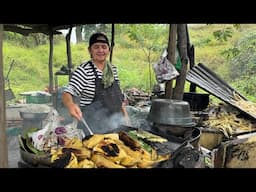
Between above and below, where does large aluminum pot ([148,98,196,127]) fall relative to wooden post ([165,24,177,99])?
below

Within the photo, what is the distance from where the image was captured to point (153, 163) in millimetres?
2785

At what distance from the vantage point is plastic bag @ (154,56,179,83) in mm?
4883

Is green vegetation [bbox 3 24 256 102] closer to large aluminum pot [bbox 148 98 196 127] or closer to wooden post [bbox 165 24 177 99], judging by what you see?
wooden post [bbox 165 24 177 99]

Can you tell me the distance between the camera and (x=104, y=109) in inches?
161

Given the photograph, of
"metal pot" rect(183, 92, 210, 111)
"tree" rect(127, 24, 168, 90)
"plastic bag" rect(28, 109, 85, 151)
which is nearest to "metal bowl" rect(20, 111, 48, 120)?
"plastic bag" rect(28, 109, 85, 151)

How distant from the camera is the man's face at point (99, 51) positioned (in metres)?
3.95

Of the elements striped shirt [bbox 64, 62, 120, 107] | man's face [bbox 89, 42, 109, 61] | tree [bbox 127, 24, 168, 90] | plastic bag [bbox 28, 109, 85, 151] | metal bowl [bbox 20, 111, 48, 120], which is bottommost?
metal bowl [bbox 20, 111, 48, 120]

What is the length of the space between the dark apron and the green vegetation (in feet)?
21.0

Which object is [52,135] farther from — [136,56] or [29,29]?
[136,56]

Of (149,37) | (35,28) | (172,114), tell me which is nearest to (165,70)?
(172,114)

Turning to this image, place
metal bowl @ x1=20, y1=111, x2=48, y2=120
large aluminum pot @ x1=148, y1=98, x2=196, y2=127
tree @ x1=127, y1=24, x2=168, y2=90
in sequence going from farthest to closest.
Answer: tree @ x1=127, y1=24, x2=168, y2=90, metal bowl @ x1=20, y1=111, x2=48, y2=120, large aluminum pot @ x1=148, y1=98, x2=196, y2=127

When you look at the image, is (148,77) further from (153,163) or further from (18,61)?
(153,163)
